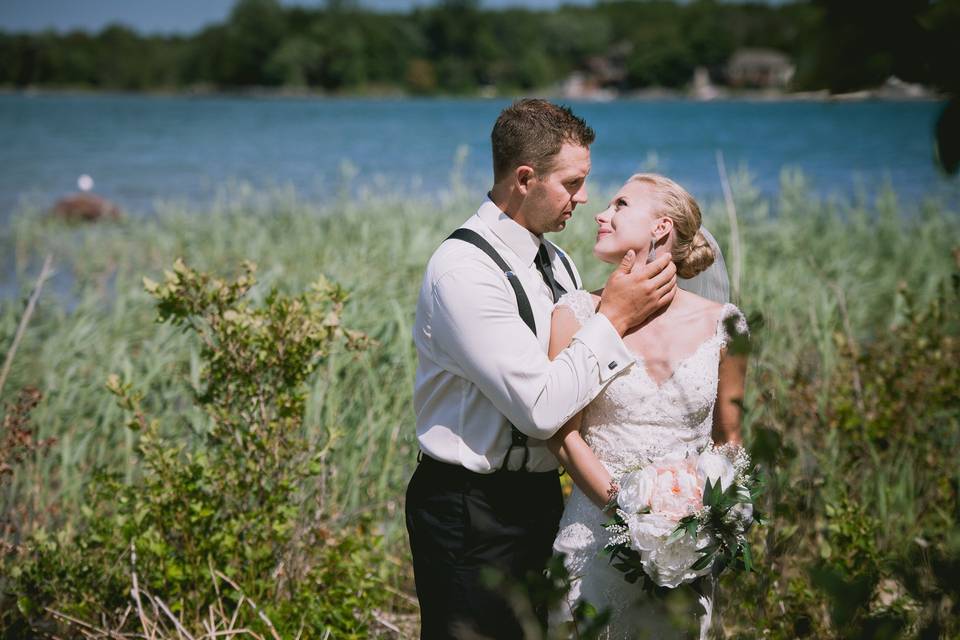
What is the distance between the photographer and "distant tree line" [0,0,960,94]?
270 feet

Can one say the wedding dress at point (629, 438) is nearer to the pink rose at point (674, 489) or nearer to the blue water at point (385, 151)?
the pink rose at point (674, 489)

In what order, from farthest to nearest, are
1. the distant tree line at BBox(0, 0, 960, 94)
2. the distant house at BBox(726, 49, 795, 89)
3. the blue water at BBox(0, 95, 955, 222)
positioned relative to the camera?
1. the distant house at BBox(726, 49, 795, 89)
2. the distant tree line at BBox(0, 0, 960, 94)
3. the blue water at BBox(0, 95, 955, 222)

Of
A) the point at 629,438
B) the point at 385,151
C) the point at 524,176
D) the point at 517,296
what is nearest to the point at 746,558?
the point at 629,438

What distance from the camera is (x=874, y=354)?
4.89 metres

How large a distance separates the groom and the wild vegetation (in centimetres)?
51

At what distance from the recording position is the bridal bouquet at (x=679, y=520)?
7.32 feet

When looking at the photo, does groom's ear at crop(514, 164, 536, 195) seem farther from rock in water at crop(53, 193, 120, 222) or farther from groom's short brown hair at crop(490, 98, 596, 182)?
rock in water at crop(53, 193, 120, 222)

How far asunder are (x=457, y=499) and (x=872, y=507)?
2.72 metres

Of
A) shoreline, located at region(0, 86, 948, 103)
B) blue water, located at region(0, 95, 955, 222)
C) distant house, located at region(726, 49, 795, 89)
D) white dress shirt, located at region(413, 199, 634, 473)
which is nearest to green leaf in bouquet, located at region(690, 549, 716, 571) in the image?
white dress shirt, located at region(413, 199, 634, 473)

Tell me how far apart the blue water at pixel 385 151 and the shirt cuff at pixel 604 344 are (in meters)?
6.19

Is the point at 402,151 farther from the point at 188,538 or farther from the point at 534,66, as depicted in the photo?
the point at 534,66

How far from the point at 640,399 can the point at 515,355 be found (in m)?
0.45

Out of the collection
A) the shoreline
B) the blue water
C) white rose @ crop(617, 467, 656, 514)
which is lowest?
the blue water

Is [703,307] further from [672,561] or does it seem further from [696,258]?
[672,561]
